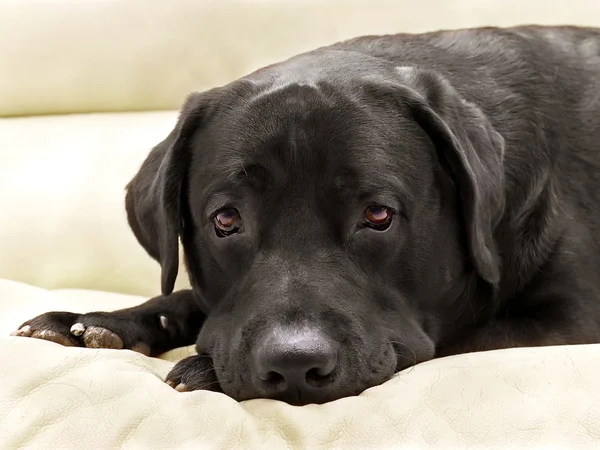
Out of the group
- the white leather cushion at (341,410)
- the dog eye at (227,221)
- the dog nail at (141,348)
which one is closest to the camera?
the white leather cushion at (341,410)

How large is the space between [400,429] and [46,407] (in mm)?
647

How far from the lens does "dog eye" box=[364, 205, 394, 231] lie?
6.57 feet

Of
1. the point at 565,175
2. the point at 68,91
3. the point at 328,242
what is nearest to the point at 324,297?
the point at 328,242

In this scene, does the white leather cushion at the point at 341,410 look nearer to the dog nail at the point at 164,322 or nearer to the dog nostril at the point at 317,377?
the dog nostril at the point at 317,377

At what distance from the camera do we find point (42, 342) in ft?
6.54

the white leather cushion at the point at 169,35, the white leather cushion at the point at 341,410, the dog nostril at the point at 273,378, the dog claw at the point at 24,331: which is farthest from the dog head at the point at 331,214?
the white leather cushion at the point at 169,35

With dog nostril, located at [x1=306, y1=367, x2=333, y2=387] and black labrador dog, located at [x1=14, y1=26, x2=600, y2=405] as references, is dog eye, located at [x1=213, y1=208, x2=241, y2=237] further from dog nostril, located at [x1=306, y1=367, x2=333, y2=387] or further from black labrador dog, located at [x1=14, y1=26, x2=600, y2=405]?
dog nostril, located at [x1=306, y1=367, x2=333, y2=387]

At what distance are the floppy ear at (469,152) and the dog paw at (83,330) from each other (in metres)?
0.91

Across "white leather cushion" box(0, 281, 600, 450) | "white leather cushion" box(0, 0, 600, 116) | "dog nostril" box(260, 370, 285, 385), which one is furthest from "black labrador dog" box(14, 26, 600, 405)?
"white leather cushion" box(0, 0, 600, 116)

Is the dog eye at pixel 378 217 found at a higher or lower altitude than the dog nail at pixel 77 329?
higher

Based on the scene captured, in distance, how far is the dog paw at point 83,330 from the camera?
2.21 meters

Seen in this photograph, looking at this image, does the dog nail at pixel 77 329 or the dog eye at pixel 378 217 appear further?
the dog nail at pixel 77 329

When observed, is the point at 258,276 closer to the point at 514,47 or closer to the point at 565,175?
the point at 565,175

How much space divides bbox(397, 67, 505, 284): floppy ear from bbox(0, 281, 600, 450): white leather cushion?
0.39 m
